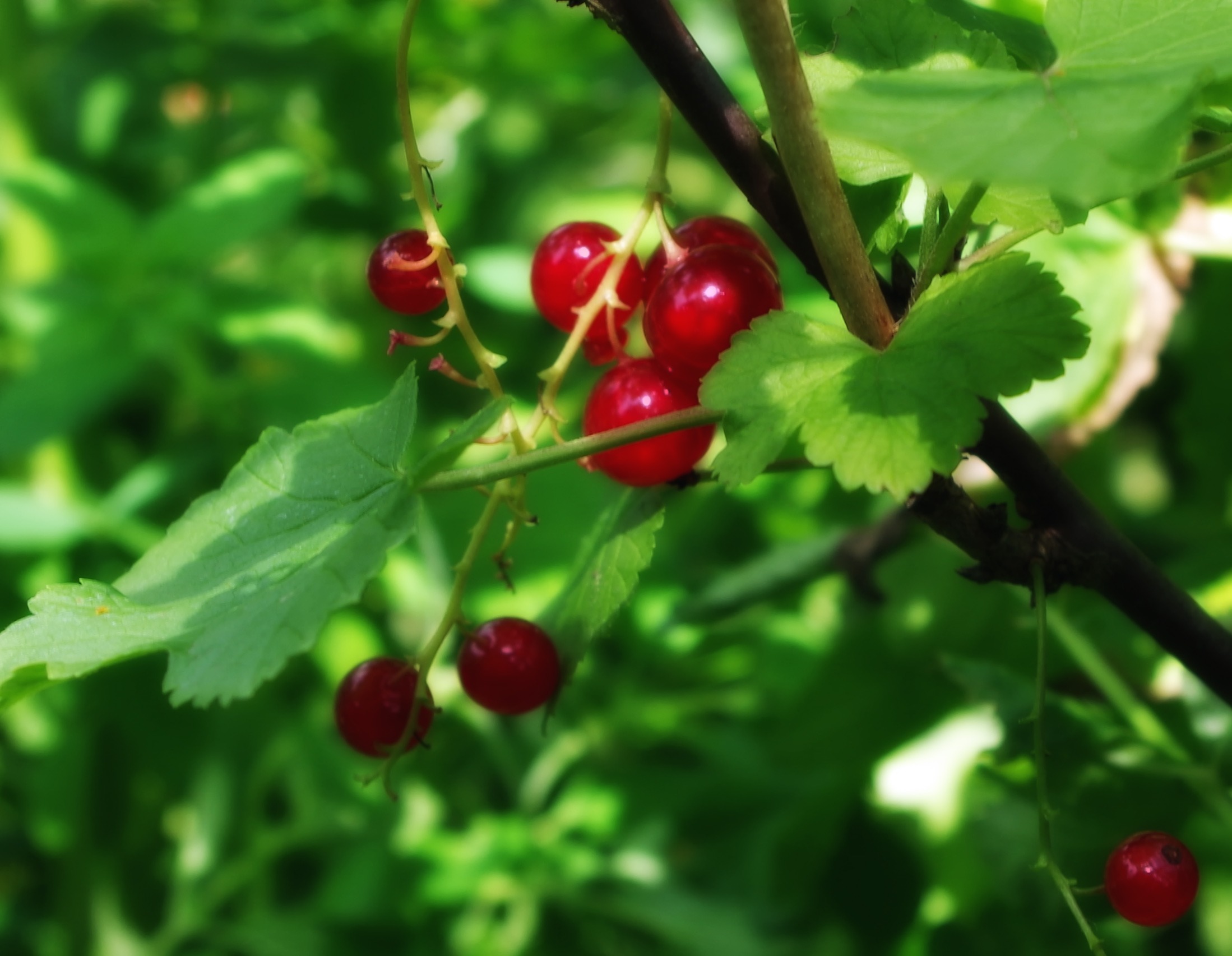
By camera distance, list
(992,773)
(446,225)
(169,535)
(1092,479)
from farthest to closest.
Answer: (446,225)
(1092,479)
(992,773)
(169,535)

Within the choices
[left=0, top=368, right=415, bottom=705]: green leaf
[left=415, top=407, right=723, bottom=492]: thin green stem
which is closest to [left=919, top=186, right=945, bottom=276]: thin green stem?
[left=415, top=407, right=723, bottom=492]: thin green stem

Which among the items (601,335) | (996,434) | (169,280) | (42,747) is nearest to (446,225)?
(169,280)

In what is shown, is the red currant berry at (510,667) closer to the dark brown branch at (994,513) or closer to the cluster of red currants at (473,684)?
the cluster of red currants at (473,684)

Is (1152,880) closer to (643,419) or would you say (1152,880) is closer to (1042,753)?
(1042,753)

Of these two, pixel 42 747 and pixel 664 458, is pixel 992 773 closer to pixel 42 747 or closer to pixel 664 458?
pixel 664 458

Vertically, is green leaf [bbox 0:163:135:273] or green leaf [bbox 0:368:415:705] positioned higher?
green leaf [bbox 0:368:415:705]

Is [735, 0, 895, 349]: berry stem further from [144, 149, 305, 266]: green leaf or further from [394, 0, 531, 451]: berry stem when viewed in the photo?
[144, 149, 305, 266]: green leaf
